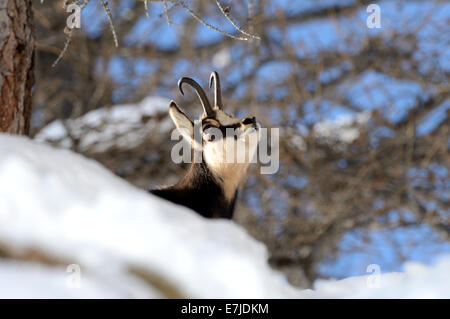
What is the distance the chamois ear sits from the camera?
5.04 meters

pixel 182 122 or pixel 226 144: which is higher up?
pixel 182 122

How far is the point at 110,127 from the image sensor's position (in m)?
10.2

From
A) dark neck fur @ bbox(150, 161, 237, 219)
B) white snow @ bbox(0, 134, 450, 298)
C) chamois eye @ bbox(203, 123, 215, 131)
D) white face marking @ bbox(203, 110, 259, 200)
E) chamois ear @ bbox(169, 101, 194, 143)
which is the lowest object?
white snow @ bbox(0, 134, 450, 298)

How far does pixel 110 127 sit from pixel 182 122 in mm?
5301

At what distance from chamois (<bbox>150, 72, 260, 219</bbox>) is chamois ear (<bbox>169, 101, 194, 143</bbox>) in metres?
0.12

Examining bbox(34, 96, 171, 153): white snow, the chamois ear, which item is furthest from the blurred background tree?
the chamois ear

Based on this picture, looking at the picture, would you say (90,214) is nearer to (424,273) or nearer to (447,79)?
(424,273)

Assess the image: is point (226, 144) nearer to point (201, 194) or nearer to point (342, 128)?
point (201, 194)

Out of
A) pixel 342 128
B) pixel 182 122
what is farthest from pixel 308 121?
pixel 182 122

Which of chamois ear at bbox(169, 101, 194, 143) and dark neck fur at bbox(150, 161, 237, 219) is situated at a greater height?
chamois ear at bbox(169, 101, 194, 143)

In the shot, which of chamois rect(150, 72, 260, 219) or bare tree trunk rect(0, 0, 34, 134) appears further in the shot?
chamois rect(150, 72, 260, 219)

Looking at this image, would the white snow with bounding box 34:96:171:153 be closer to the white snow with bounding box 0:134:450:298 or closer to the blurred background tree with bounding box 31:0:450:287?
the blurred background tree with bounding box 31:0:450:287

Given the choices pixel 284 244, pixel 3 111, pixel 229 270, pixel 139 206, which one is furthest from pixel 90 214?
pixel 284 244

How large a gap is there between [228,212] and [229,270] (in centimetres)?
225
